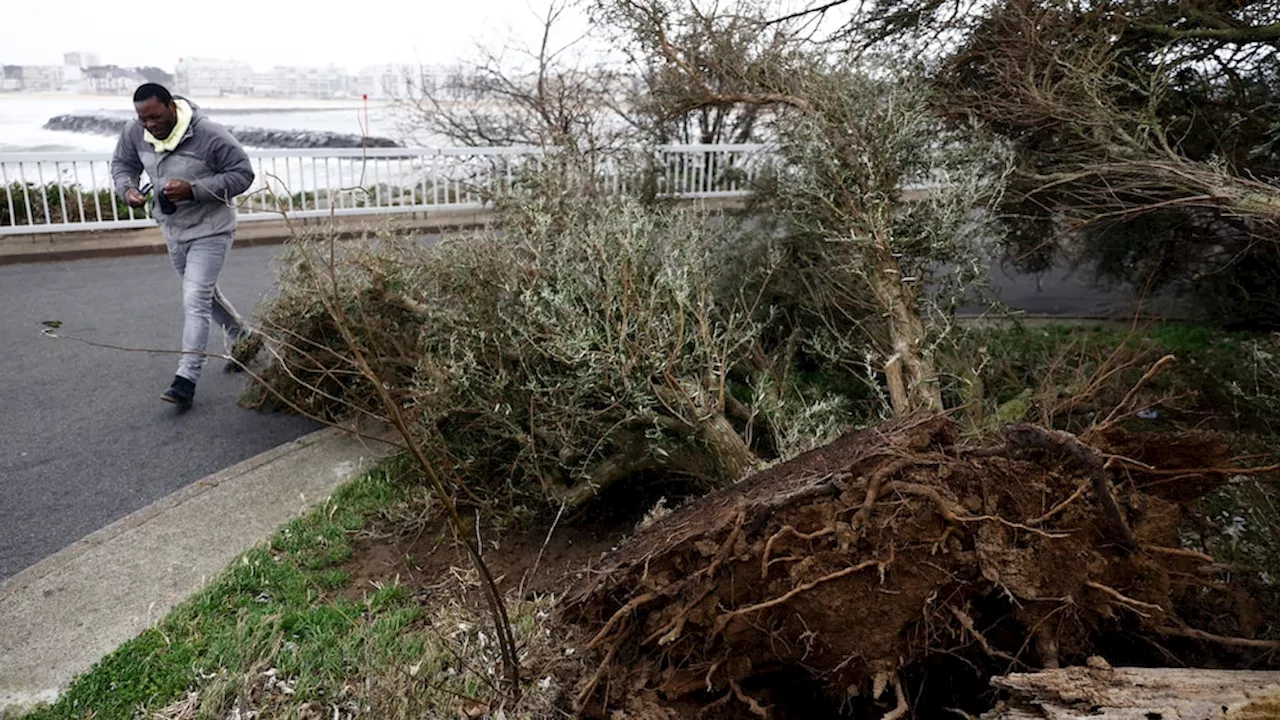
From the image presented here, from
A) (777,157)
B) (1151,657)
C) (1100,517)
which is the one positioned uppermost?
(777,157)

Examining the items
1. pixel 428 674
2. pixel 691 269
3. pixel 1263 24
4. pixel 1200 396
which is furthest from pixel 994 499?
pixel 1263 24

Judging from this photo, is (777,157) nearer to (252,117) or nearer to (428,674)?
(428,674)

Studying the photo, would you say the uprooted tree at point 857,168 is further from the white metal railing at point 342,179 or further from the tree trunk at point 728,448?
the white metal railing at point 342,179

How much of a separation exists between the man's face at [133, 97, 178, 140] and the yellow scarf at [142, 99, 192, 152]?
0.03 m

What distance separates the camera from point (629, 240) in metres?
4.33

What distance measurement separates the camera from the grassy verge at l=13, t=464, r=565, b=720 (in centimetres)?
299

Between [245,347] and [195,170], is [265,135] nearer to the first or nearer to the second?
[195,170]

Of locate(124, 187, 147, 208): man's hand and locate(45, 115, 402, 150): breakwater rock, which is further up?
locate(45, 115, 402, 150): breakwater rock

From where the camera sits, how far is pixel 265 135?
20.5m

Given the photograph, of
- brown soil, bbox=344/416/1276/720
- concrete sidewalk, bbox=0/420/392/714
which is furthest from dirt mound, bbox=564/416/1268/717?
concrete sidewalk, bbox=0/420/392/714

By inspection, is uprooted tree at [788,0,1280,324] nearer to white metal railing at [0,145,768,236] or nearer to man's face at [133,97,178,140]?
white metal railing at [0,145,768,236]

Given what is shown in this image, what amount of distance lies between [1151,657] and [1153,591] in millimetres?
228

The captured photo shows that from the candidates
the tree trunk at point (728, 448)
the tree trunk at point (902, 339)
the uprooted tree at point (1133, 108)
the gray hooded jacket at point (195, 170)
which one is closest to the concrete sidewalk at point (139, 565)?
the gray hooded jacket at point (195, 170)

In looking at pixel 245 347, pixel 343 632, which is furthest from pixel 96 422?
pixel 343 632
